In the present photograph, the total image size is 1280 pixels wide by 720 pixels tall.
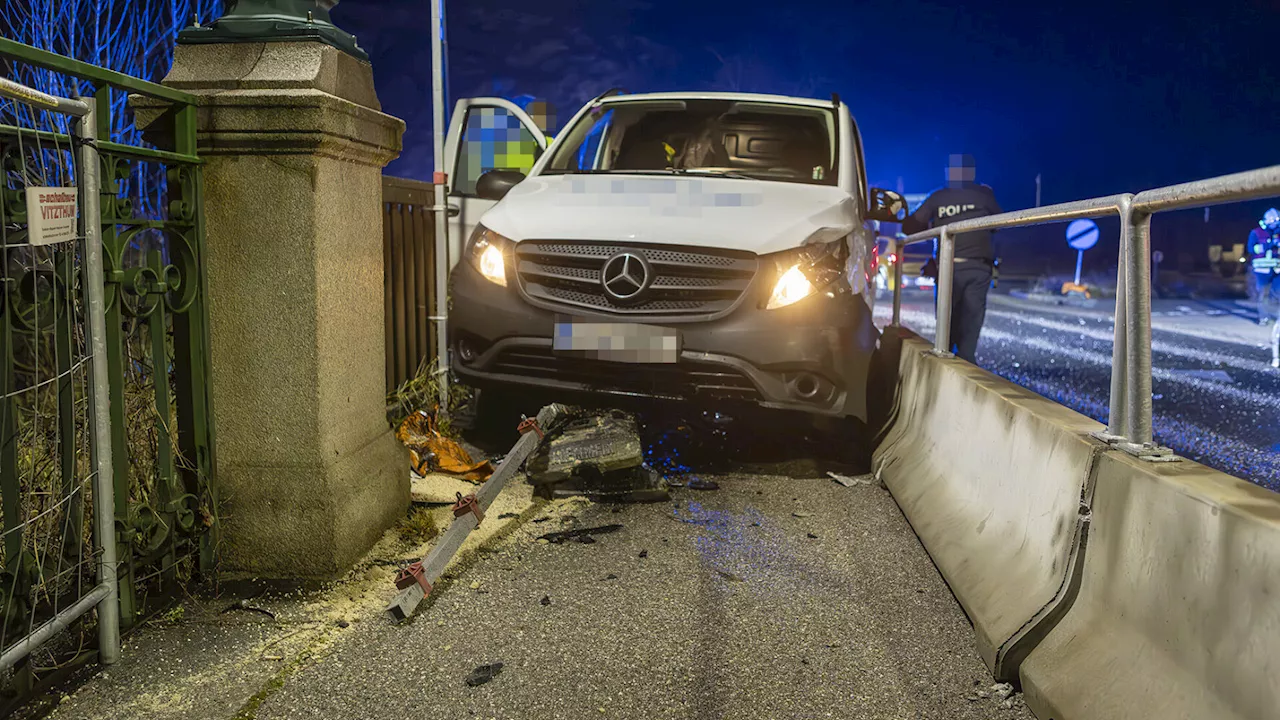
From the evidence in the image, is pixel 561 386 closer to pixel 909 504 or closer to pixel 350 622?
pixel 909 504

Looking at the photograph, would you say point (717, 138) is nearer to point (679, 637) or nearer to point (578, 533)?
point (578, 533)

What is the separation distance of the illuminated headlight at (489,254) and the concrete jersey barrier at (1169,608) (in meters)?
3.79

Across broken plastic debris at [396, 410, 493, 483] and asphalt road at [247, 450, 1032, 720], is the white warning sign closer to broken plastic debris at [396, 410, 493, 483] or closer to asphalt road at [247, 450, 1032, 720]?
asphalt road at [247, 450, 1032, 720]

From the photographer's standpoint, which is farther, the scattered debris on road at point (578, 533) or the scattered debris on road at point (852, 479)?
the scattered debris on road at point (852, 479)

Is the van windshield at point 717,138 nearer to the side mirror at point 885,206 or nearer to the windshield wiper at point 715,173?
the windshield wiper at point 715,173

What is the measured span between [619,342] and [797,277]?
1029 mm

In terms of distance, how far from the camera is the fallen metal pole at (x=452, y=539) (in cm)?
360

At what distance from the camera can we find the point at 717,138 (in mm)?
6941

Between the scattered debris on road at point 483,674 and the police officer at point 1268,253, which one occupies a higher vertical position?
the police officer at point 1268,253

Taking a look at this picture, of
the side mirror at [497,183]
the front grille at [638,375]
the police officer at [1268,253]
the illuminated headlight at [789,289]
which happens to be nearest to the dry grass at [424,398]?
the front grille at [638,375]

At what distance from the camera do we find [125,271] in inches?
128

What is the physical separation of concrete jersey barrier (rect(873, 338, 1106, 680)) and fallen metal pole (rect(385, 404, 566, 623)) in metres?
1.89

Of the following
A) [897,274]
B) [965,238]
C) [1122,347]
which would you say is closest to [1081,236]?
[965,238]

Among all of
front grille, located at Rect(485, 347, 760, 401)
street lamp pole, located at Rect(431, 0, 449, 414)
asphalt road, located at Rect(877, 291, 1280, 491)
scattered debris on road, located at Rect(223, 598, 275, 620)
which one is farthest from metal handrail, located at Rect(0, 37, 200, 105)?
asphalt road, located at Rect(877, 291, 1280, 491)
